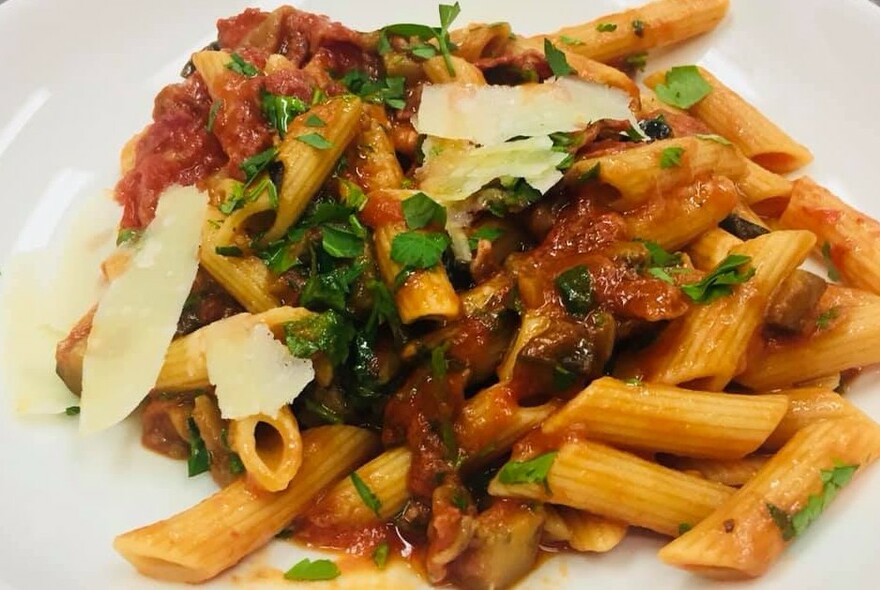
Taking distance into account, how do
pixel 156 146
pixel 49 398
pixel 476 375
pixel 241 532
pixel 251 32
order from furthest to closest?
1. pixel 251 32
2. pixel 156 146
3. pixel 49 398
4. pixel 476 375
5. pixel 241 532

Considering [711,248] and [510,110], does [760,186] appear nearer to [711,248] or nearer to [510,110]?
[711,248]

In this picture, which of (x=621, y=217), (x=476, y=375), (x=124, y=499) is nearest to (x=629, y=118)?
(x=621, y=217)

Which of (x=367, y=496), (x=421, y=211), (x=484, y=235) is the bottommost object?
(x=367, y=496)

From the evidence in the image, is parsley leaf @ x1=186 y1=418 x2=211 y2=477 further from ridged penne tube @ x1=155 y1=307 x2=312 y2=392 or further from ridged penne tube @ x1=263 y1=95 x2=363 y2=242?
ridged penne tube @ x1=263 y1=95 x2=363 y2=242

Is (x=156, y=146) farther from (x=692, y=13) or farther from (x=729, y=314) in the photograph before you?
(x=692, y=13)

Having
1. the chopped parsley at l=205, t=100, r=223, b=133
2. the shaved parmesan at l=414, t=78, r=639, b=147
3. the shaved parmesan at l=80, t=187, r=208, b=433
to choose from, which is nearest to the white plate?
the shaved parmesan at l=80, t=187, r=208, b=433

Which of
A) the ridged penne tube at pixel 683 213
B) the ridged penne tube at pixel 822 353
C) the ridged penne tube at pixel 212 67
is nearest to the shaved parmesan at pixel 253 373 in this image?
the ridged penne tube at pixel 212 67

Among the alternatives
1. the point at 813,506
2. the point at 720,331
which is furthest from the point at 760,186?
the point at 813,506
